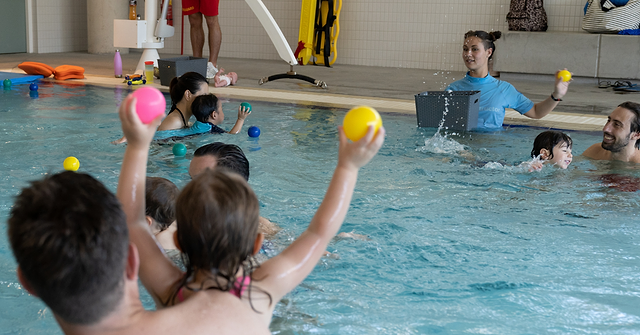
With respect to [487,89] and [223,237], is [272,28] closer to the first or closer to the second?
[487,89]

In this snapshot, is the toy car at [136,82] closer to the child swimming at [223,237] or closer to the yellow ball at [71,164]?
the yellow ball at [71,164]

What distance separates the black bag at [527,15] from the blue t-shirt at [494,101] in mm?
4905

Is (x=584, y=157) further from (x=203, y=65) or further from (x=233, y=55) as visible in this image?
(x=233, y=55)

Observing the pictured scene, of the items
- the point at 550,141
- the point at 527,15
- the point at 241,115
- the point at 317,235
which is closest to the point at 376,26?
the point at 527,15

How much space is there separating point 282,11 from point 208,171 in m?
11.3

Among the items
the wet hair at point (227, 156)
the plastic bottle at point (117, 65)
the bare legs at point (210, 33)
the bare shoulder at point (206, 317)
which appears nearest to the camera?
the bare shoulder at point (206, 317)

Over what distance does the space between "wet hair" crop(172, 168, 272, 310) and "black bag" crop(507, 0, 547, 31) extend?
9.31 metres

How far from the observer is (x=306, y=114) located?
20.9ft

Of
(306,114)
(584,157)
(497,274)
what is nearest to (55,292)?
(497,274)

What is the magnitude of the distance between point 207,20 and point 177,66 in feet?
3.60

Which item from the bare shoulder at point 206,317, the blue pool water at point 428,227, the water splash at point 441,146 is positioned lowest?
the blue pool water at point 428,227

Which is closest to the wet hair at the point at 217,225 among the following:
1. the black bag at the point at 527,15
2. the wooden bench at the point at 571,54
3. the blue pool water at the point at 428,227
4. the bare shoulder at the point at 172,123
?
the blue pool water at the point at 428,227

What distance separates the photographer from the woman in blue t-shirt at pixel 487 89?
16.7 ft

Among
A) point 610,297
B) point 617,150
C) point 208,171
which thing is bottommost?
point 610,297
